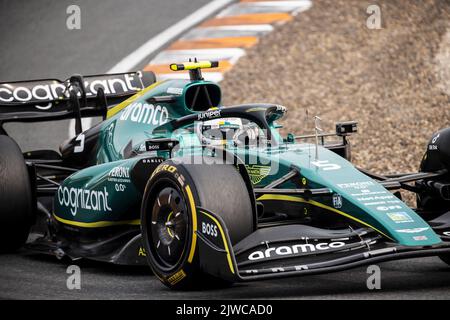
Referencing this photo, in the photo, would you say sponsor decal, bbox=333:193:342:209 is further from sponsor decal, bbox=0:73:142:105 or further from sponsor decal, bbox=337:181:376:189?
sponsor decal, bbox=0:73:142:105

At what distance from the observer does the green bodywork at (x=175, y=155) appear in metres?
7.66

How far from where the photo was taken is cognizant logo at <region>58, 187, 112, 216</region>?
30.2 feet

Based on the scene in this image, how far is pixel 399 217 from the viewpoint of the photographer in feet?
25.1

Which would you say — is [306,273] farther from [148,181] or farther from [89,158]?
[89,158]

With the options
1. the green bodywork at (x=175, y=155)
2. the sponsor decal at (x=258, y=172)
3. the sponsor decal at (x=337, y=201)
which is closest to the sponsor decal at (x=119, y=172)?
the green bodywork at (x=175, y=155)

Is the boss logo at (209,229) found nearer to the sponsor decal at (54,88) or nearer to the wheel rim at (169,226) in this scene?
the wheel rim at (169,226)

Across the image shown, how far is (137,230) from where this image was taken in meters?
9.10

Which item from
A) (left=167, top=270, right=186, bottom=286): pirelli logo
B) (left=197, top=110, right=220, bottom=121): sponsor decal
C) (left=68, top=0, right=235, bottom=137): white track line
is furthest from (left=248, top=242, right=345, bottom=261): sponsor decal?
(left=68, top=0, right=235, bottom=137): white track line

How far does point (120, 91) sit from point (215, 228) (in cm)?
486

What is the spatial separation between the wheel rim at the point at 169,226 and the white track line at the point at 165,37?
9.36 m

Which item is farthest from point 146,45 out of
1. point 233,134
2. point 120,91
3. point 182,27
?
point 233,134

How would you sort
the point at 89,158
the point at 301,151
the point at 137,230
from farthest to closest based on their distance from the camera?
the point at 89,158
the point at 137,230
the point at 301,151

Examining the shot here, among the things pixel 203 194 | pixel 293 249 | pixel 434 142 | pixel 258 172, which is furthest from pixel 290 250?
pixel 434 142
